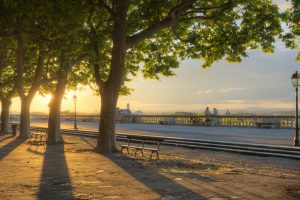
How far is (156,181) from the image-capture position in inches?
489

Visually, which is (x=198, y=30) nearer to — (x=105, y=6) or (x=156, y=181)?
(x=105, y=6)

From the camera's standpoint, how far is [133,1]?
22.6m

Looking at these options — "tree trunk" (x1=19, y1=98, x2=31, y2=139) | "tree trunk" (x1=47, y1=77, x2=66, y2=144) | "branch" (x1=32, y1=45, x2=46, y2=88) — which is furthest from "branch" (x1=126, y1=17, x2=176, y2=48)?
"tree trunk" (x1=19, y1=98, x2=31, y2=139)

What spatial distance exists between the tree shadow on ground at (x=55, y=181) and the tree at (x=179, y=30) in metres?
5.03

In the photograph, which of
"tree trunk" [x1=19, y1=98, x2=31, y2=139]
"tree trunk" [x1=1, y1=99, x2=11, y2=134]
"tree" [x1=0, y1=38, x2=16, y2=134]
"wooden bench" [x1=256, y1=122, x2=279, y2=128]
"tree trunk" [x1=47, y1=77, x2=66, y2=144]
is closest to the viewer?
"tree trunk" [x1=47, y1=77, x2=66, y2=144]

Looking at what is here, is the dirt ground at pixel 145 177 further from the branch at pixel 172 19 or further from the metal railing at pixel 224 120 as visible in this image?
the metal railing at pixel 224 120

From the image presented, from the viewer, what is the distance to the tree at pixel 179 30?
68.1 feet

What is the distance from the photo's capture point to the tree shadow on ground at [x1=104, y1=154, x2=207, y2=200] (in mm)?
10522

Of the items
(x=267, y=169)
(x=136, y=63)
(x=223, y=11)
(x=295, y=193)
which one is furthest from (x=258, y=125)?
(x=295, y=193)

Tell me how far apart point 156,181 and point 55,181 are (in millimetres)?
2788

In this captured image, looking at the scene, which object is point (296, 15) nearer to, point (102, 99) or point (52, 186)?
point (102, 99)

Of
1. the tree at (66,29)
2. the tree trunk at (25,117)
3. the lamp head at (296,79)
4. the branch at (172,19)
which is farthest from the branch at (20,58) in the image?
the lamp head at (296,79)

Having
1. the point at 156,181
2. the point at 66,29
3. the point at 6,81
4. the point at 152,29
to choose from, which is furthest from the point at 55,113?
the point at 156,181

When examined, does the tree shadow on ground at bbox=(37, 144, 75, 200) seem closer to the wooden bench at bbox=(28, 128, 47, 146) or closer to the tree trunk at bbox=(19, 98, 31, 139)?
the wooden bench at bbox=(28, 128, 47, 146)
